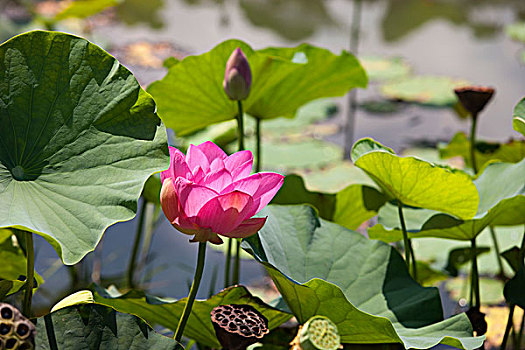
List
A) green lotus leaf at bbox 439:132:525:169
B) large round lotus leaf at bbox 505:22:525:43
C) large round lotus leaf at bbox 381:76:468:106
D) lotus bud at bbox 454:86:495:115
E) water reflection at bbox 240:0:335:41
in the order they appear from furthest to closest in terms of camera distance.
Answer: water reflection at bbox 240:0:335:41 < large round lotus leaf at bbox 505:22:525:43 < large round lotus leaf at bbox 381:76:468:106 < green lotus leaf at bbox 439:132:525:169 < lotus bud at bbox 454:86:495:115

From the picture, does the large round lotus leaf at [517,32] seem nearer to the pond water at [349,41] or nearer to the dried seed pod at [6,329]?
the pond water at [349,41]

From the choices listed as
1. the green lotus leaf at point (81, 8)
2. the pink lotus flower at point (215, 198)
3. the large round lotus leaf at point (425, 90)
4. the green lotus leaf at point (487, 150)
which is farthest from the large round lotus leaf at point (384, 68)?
the pink lotus flower at point (215, 198)

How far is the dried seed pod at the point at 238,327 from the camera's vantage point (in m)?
0.50

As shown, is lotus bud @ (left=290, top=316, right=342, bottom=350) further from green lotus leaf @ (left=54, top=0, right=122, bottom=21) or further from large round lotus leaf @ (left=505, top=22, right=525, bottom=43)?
large round lotus leaf @ (left=505, top=22, right=525, bottom=43)

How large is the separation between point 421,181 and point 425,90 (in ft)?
8.23

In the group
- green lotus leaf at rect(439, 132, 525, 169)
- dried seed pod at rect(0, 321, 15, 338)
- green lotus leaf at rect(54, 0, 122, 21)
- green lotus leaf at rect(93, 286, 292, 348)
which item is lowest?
green lotus leaf at rect(93, 286, 292, 348)

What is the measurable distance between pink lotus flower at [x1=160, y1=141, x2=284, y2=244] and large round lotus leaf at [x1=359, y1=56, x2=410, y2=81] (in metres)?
2.87

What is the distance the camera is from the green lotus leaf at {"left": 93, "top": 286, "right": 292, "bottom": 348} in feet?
2.09

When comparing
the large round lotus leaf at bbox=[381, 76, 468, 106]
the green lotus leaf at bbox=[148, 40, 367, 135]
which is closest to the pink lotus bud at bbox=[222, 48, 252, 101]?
the green lotus leaf at bbox=[148, 40, 367, 135]

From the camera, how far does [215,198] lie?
1.70ft

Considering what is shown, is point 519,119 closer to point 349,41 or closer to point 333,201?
point 333,201

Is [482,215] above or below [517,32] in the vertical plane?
below

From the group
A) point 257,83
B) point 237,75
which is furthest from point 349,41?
point 237,75

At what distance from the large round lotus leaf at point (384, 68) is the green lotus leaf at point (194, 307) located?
9.09ft
